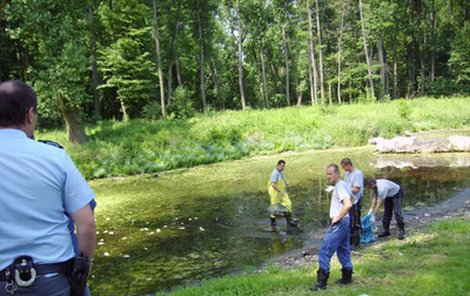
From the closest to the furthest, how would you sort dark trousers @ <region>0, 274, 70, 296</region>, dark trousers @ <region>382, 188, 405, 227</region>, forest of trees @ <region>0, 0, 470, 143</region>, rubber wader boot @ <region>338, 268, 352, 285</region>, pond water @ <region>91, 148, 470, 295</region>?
dark trousers @ <region>0, 274, 70, 296</region> → rubber wader boot @ <region>338, 268, 352, 285</region> → pond water @ <region>91, 148, 470, 295</region> → dark trousers @ <region>382, 188, 405, 227</region> → forest of trees @ <region>0, 0, 470, 143</region>

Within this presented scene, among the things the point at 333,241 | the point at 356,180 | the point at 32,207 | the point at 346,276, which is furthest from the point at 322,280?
the point at 32,207

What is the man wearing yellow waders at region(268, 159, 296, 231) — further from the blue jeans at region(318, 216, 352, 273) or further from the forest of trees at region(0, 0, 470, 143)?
the forest of trees at region(0, 0, 470, 143)

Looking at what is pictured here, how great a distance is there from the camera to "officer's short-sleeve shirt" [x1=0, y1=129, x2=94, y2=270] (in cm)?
281

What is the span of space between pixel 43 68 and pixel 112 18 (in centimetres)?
1226

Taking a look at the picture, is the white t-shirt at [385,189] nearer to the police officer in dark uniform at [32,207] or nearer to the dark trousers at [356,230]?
the dark trousers at [356,230]

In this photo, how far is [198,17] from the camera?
139 feet

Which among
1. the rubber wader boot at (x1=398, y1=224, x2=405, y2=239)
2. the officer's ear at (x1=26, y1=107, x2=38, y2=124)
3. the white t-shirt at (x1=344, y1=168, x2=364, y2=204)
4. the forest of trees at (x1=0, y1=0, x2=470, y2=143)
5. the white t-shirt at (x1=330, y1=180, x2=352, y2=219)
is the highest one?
the forest of trees at (x1=0, y1=0, x2=470, y2=143)

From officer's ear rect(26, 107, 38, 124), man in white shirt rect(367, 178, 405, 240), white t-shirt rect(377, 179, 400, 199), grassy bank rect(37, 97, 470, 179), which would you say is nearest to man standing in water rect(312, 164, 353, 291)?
man in white shirt rect(367, 178, 405, 240)

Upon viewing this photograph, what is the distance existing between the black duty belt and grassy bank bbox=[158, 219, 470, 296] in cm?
469

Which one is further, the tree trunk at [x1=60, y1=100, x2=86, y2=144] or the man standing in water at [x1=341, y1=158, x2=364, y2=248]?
the tree trunk at [x1=60, y1=100, x2=86, y2=144]

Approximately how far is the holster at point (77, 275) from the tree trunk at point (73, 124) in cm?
2468

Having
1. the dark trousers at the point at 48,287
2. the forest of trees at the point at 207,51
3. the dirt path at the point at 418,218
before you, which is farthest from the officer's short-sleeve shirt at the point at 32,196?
the forest of trees at the point at 207,51

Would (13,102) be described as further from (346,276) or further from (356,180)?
(356,180)

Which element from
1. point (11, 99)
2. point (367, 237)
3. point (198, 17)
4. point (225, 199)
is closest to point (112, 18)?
point (198, 17)
